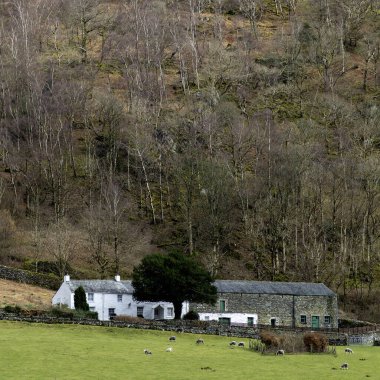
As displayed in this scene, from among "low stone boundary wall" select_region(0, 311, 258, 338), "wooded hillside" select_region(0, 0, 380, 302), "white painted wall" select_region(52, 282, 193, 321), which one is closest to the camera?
"low stone boundary wall" select_region(0, 311, 258, 338)

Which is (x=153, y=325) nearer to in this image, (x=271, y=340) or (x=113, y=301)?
(x=271, y=340)

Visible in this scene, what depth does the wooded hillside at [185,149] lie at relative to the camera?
3775 inches

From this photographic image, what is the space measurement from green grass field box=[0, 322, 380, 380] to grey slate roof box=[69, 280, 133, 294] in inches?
581

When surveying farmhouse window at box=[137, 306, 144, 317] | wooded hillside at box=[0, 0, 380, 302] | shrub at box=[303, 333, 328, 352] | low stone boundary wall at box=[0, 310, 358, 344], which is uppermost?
wooded hillside at box=[0, 0, 380, 302]

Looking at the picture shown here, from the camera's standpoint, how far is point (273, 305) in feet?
268

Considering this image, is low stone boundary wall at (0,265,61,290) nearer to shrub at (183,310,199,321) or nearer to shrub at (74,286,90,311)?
shrub at (74,286,90,311)

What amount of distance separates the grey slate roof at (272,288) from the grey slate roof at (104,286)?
8.89 m

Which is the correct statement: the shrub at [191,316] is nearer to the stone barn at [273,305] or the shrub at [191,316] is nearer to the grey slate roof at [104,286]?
the stone barn at [273,305]

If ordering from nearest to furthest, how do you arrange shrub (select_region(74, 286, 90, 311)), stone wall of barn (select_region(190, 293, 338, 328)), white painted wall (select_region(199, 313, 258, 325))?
shrub (select_region(74, 286, 90, 311)), white painted wall (select_region(199, 313, 258, 325)), stone wall of barn (select_region(190, 293, 338, 328))

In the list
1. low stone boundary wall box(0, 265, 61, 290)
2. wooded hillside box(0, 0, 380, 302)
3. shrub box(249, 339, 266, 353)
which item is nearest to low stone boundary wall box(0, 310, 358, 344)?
shrub box(249, 339, 266, 353)

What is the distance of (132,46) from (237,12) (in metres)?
36.7

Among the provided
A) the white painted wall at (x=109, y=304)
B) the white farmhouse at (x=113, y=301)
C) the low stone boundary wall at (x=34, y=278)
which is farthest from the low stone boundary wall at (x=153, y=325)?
the low stone boundary wall at (x=34, y=278)

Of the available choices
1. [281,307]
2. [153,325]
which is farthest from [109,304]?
[281,307]

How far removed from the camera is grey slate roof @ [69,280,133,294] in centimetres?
7712
